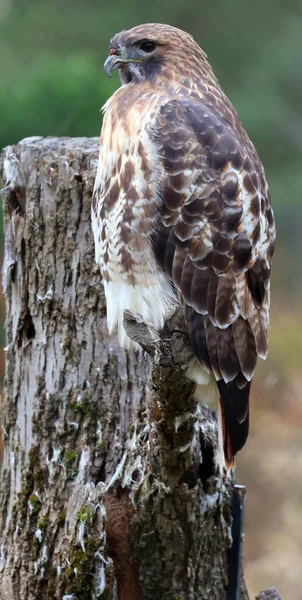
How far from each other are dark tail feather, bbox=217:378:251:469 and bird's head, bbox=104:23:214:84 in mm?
923

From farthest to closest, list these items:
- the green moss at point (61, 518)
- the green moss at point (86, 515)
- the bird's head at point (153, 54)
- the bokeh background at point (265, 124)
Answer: the bokeh background at point (265, 124) → the green moss at point (61, 518) → the green moss at point (86, 515) → the bird's head at point (153, 54)

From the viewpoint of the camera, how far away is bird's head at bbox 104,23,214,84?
2.60m

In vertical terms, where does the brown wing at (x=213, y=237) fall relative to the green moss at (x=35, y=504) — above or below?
above

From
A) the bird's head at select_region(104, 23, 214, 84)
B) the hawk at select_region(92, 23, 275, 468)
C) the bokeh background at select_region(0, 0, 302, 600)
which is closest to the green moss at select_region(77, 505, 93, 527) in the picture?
the hawk at select_region(92, 23, 275, 468)

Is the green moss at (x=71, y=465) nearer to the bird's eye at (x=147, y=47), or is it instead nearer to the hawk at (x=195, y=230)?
the hawk at (x=195, y=230)

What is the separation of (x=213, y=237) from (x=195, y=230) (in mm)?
53

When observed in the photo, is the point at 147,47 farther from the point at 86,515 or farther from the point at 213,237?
the point at 86,515

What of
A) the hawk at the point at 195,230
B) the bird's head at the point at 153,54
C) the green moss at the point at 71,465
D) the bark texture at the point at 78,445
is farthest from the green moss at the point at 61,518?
the bird's head at the point at 153,54

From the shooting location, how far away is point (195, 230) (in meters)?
2.43

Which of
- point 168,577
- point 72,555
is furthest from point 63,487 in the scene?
point 168,577

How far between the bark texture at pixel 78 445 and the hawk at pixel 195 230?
0.96ft

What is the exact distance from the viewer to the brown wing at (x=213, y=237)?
2424 mm

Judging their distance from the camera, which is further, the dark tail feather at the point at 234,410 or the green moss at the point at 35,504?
the green moss at the point at 35,504

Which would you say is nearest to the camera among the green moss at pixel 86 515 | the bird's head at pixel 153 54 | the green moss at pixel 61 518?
the bird's head at pixel 153 54
